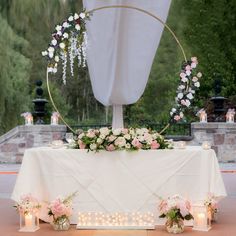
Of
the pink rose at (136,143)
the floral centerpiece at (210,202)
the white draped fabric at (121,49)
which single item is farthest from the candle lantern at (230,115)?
the pink rose at (136,143)

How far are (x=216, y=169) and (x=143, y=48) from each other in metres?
1.66

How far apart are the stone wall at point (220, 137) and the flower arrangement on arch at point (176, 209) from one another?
22.1 ft

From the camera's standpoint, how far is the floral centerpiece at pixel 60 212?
16.9 feet

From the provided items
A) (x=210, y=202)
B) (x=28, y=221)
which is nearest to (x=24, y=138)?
(x=28, y=221)

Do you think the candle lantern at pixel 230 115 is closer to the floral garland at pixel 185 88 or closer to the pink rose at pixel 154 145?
the floral garland at pixel 185 88

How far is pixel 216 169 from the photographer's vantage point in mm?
5395

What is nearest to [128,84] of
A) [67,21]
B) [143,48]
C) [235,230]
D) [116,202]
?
[143,48]

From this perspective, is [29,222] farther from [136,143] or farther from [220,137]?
[220,137]

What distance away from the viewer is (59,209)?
5.14m

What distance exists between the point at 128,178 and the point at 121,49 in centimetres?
160

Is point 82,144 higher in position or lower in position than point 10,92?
lower

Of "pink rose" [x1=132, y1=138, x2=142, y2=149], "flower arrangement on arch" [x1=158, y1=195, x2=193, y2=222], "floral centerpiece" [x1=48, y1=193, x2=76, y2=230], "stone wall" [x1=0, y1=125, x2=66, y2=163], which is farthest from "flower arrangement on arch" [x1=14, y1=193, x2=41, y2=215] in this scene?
"stone wall" [x1=0, y1=125, x2=66, y2=163]

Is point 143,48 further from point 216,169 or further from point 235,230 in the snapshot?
point 235,230

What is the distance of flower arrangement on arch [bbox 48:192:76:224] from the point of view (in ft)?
16.9
